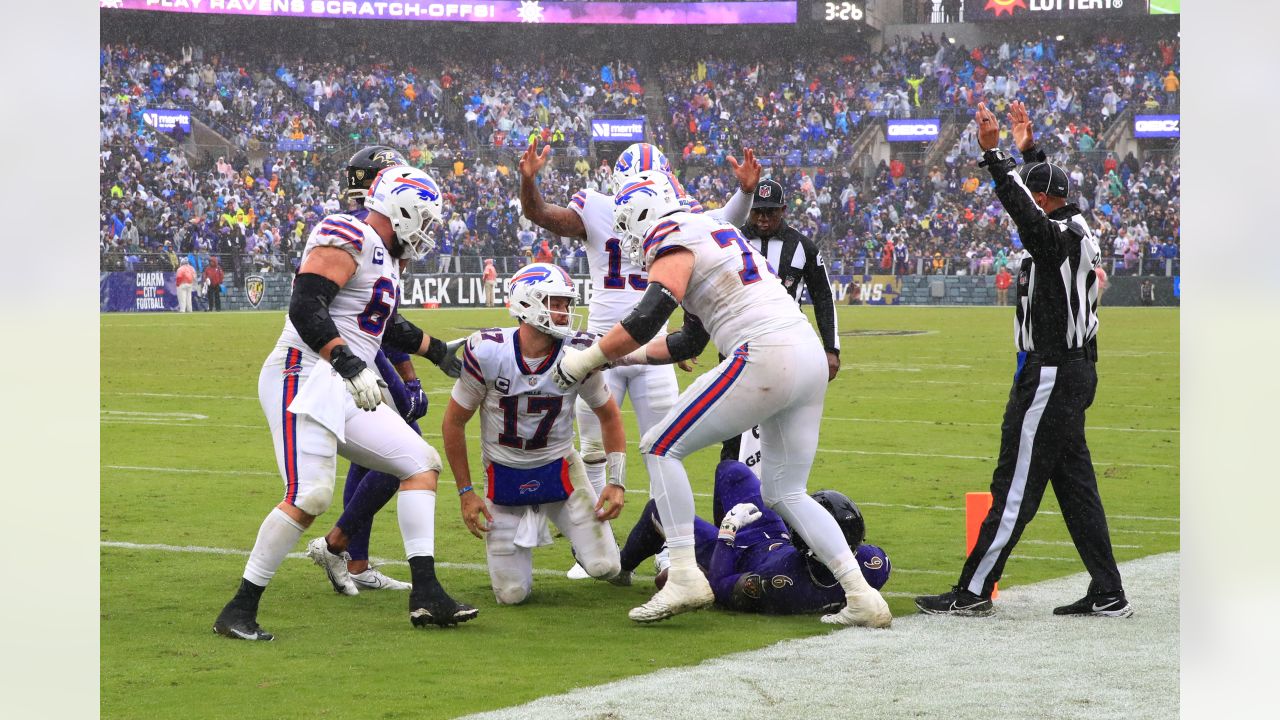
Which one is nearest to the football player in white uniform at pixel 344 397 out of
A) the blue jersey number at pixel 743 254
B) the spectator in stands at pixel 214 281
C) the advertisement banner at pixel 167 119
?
the blue jersey number at pixel 743 254

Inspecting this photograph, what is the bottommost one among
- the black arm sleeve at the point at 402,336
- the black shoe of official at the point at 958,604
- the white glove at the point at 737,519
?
the black shoe of official at the point at 958,604

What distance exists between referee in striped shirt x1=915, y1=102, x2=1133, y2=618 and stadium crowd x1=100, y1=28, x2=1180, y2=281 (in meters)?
25.8

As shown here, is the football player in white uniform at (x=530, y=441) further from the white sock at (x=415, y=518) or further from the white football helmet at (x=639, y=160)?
the white football helmet at (x=639, y=160)

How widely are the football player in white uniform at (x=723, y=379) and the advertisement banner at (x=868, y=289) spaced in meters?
27.8

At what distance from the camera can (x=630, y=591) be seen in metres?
6.00

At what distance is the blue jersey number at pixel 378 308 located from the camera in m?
5.28

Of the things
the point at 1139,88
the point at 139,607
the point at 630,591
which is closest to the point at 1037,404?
the point at 630,591

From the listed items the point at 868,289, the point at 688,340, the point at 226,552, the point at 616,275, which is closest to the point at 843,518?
the point at 688,340

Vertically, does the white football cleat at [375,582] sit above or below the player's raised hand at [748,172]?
below

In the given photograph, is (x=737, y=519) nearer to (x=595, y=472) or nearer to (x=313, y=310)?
(x=595, y=472)

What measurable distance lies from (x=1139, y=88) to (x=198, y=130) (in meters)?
23.6

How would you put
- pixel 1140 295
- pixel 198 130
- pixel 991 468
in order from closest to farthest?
pixel 991 468
pixel 1140 295
pixel 198 130

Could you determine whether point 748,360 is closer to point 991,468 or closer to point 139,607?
point 139,607
